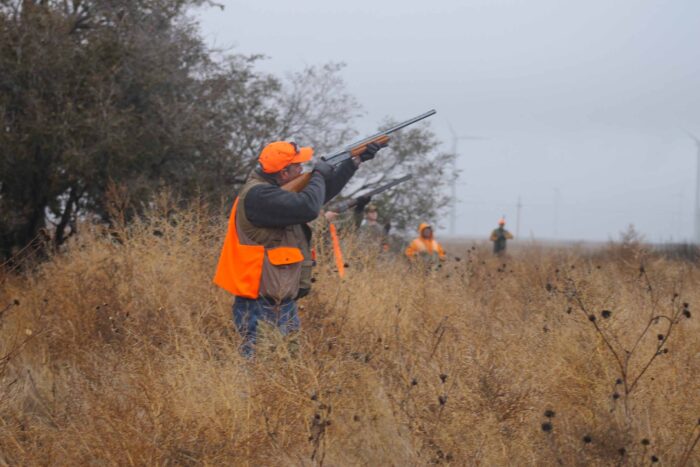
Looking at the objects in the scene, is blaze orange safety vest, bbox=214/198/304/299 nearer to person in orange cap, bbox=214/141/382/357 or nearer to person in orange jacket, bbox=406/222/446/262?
person in orange cap, bbox=214/141/382/357

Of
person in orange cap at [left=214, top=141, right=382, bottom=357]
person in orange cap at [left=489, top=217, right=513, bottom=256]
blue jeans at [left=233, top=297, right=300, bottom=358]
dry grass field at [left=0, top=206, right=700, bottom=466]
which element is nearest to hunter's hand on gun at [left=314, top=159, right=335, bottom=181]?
person in orange cap at [left=214, top=141, right=382, bottom=357]

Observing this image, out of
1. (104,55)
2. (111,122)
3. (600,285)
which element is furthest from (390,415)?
(104,55)

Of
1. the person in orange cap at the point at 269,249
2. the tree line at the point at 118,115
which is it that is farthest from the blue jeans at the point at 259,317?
the tree line at the point at 118,115

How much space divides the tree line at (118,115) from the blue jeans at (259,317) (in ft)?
18.2

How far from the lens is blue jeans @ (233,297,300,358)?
5945mm

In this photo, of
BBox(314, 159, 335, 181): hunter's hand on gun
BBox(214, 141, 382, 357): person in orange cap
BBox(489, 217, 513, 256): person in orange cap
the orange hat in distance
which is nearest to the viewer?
BBox(214, 141, 382, 357): person in orange cap

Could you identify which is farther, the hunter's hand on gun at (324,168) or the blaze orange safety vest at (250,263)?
the hunter's hand on gun at (324,168)

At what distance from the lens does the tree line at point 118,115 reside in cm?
1293

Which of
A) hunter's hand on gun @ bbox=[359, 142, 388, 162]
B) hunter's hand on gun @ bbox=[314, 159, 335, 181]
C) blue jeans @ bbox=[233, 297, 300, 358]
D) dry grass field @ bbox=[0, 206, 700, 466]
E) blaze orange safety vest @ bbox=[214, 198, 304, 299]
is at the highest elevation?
hunter's hand on gun @ bbox=[359, 142, 388, 162]

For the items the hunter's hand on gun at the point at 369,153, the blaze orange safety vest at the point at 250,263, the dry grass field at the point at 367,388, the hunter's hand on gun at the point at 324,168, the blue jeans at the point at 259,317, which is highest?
the hunter's hand on gun at the point at 369,153

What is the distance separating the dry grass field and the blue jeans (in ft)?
0.66

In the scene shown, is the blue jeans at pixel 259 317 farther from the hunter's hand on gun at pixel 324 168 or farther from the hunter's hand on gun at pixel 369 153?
the hunter's hand on gun at pixel 369 153

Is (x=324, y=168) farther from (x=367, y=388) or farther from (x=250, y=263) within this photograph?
(x=367, y=388)

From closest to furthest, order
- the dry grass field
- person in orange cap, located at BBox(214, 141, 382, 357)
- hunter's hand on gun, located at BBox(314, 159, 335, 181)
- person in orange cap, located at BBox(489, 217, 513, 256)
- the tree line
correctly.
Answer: the dry grass field
person in orange cap, located at BBox(214, 141, 382, 357)
hunter's hand on gun, located at BBox(314, 159, 335, 181)
the tree line
person in orange cap, located at BBox(489, 217, 513, 256)
